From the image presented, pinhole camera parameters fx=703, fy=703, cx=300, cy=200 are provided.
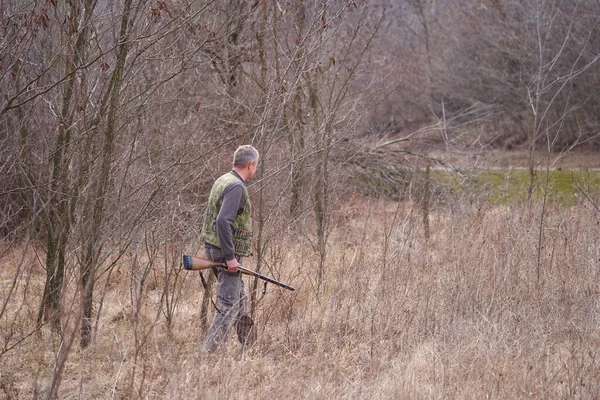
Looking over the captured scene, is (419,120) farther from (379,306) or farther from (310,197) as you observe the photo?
(379,306)

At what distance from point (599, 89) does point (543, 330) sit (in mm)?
19819

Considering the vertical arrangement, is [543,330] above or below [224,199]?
below

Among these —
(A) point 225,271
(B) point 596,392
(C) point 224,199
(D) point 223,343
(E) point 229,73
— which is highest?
(E) point 229,73

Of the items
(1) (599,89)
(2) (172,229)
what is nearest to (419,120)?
(1) (599,89)

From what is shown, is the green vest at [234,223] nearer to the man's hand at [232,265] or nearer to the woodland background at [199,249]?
the man's hand at [232,265]

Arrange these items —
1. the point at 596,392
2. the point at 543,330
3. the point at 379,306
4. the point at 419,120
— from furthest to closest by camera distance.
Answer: the point at 419,120, the point at 379,306, the point at 543,330, the point at 596,392

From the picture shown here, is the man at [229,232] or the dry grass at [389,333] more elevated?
the man at [229,232]

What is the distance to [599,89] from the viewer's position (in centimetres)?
2292

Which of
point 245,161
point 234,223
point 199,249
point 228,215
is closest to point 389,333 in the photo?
point 234,223

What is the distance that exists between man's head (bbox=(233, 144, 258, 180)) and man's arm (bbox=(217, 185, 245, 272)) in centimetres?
15

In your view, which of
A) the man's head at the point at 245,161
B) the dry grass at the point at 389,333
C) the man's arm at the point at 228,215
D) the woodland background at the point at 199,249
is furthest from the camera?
the man's head at the point at 245,161

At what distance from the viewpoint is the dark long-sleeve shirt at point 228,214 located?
4.89m

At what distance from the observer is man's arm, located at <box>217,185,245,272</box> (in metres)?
4.89

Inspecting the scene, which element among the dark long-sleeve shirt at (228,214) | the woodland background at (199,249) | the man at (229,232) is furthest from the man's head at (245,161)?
the woodland background at (199,249)
